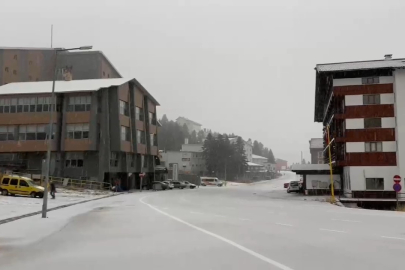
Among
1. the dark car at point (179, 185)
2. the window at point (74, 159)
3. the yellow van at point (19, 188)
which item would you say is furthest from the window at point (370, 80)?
the dark car at point (179, 185)

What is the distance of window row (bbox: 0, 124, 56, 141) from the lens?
2076 inches

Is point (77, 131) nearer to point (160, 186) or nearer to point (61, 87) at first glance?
point (61, 87)

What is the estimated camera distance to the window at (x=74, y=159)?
53.2 meters

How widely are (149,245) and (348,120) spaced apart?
36.8 m

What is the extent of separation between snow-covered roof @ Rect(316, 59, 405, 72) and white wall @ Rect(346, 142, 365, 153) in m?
7.80

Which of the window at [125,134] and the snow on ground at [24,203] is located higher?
the window at [125,134]

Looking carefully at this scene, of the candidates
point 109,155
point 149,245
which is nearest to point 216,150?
point 109,155

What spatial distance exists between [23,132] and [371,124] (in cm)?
4198

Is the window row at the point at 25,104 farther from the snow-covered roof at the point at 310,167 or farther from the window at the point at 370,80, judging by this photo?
the window at the point at 370,80

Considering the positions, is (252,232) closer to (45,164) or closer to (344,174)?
(45,164)

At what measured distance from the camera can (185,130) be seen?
188375mm

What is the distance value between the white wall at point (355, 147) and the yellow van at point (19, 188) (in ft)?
99.5

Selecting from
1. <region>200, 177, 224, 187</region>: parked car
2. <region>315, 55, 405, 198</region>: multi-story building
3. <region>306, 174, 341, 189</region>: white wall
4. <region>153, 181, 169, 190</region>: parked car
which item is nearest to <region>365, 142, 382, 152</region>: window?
<region>315, 55, 405, 198</region>: multi-story building

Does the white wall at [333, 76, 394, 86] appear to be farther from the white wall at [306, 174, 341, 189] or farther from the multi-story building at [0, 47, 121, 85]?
the multi-story building at [0, 47, 121, 85]
